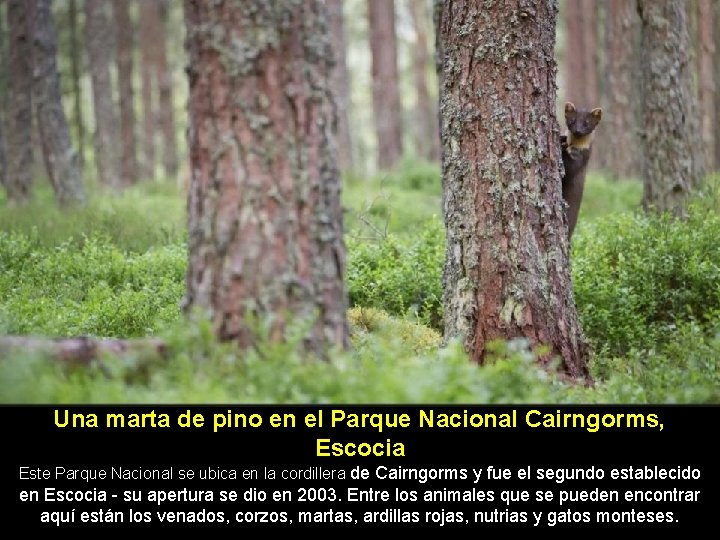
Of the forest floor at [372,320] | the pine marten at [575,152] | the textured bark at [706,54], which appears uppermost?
the textured bark at [706,54]

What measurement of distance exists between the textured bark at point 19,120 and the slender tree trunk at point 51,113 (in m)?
0.56

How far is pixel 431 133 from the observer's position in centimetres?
3822

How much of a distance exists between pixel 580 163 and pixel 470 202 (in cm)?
320

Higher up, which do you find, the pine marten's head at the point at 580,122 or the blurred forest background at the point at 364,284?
the pine marten's head at the point at 580,122

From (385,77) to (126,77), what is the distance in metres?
7.68

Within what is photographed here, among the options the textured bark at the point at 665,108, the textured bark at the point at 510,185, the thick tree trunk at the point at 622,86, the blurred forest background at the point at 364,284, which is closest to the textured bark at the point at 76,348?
the blurred forest background at the point at 364,284

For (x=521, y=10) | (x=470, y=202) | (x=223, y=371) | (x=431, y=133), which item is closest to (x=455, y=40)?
(x=521, y=10)

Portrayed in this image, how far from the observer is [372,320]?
28.6 ft

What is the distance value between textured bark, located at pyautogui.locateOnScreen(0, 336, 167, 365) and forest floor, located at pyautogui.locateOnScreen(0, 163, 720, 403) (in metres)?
0.07

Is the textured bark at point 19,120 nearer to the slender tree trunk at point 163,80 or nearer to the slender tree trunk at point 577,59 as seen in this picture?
the slender tree trunk at point 163,80

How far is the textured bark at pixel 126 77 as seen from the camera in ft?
84.7

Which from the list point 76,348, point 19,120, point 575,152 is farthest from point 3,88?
point 76,348

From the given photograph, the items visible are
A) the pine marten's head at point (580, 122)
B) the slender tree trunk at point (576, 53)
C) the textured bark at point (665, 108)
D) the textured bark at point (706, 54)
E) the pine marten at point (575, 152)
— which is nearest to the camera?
the pine marten at point (575, 152)

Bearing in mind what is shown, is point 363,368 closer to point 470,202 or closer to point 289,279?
point 289,279
